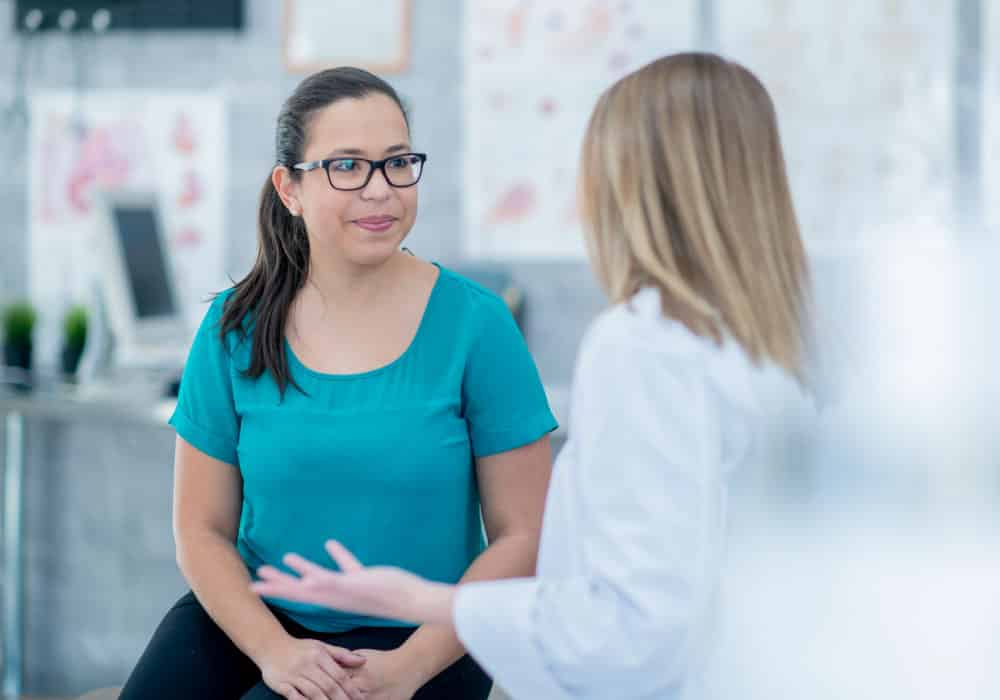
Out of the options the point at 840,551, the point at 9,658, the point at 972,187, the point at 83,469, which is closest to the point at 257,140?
the point at 83,469

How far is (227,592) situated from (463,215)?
1774mm

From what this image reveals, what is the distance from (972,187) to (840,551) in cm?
200

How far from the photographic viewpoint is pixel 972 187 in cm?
278

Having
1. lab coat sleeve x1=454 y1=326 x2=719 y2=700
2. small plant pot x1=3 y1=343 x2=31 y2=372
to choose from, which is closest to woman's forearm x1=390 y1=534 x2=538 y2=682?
lab coat sleeve x1=454 y1=326 x2=719 y2=700

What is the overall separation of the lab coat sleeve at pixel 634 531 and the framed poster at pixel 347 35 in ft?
7.25

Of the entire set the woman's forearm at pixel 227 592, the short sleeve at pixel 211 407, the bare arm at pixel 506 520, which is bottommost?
the woman's forearm at pixel 227 592

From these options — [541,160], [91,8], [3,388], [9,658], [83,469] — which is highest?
[91,8]

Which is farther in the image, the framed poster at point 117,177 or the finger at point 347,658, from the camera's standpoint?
the framed poster at point 117,177

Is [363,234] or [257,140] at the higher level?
[257,140]

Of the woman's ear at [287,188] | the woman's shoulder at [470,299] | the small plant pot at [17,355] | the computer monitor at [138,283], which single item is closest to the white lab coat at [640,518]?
the woman's shoulder at [470,299]

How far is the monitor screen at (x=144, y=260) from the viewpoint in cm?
265

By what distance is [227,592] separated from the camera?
4.32ft

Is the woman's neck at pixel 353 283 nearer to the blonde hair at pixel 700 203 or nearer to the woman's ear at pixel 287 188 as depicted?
the woman's ear at pixel 287 188

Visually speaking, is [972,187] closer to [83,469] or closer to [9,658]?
[83,469]
